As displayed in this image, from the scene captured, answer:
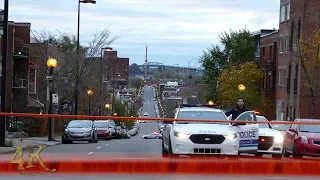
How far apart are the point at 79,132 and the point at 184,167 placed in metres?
14.0

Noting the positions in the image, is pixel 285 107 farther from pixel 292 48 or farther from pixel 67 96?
pixel 67 96

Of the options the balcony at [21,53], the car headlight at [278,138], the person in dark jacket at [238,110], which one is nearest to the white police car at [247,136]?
the person in dark jacket at [238,110]

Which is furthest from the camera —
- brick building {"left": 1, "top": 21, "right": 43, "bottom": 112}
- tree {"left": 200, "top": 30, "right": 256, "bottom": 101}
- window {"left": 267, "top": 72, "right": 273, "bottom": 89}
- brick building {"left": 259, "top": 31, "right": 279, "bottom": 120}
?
tree {"left": 200, "top": 30, "right": 256, "bottom": 101}

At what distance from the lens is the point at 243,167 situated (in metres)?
14.0

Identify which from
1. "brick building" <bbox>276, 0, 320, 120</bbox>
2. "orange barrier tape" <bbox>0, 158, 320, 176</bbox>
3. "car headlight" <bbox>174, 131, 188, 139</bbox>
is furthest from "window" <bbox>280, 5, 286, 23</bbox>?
"orange barrier tape" <bbox>0, 158, 320, 176</bbox>

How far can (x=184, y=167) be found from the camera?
45.8 feet

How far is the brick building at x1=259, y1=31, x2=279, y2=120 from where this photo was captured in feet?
220

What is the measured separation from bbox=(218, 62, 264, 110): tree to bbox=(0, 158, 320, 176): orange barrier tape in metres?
46.9

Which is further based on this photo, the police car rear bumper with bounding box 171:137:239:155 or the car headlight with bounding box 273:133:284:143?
the car headlight with bounding box 273:133:284:143

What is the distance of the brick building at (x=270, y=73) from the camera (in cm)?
6706

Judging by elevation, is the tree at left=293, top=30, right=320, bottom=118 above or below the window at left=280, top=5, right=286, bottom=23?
below

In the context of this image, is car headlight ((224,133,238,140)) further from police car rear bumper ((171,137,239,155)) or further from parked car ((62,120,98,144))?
parked car ((62,120,98,144))

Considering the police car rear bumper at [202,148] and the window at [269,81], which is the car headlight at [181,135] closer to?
the police car rear bumper at [202,148]

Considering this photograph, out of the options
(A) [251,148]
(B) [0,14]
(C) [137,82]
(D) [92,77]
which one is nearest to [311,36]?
(D) [92,77]
